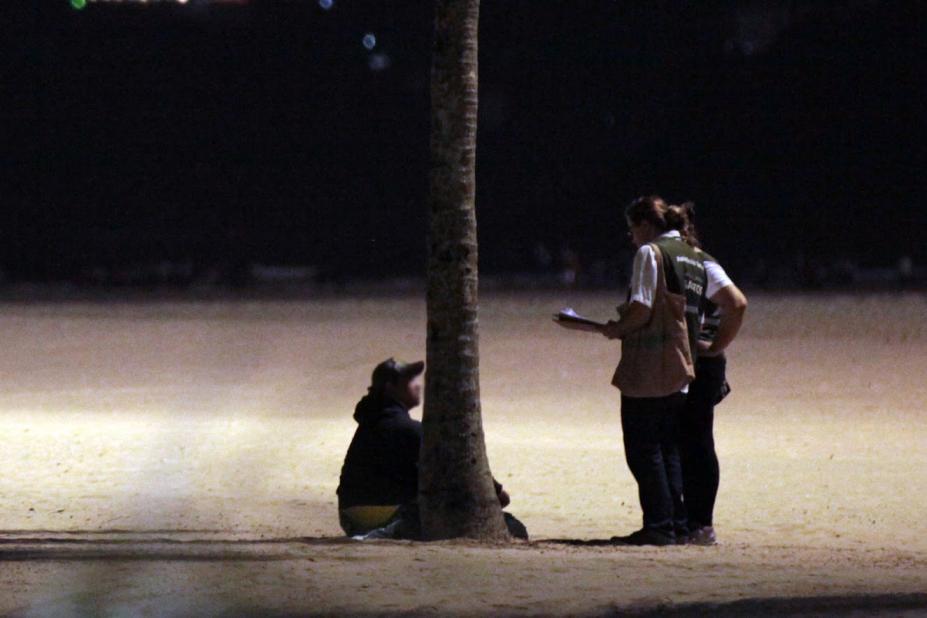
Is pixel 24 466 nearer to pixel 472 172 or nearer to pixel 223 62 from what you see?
pixel 472 172

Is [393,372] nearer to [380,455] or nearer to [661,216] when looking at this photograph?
[380,455]

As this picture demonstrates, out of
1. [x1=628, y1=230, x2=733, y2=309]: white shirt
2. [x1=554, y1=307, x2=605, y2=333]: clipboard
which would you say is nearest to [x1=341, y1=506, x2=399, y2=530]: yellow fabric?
[x1=554, y1=307, x2=605, y2=333]: clipboard

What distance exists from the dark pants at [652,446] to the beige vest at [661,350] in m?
0.08

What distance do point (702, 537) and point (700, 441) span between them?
→ 1.63ft

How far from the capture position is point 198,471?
11555 mm

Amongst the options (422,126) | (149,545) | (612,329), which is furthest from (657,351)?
(422,126)

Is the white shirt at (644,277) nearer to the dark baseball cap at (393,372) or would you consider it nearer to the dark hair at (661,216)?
the dark hair at (661,216)

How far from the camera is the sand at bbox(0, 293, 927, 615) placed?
594 centimetres

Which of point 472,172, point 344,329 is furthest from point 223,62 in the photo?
point 472,172

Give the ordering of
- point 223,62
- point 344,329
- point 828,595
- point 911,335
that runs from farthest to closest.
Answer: point 223,62 < point 344,329 < point 911,335 < point 828,595

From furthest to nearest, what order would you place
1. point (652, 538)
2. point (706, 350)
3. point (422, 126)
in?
point (422, 126) < point (706, 350) < point (652, 538)

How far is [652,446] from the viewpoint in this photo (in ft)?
24.7

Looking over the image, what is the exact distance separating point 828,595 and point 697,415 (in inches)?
81.2

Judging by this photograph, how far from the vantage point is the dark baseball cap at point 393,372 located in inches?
311
